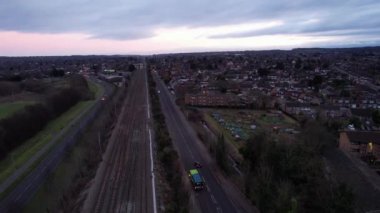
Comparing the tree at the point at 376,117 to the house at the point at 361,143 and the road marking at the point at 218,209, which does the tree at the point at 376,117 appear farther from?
the road marking at the point at 218,209

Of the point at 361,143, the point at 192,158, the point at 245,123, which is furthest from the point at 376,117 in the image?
the point at 192,158

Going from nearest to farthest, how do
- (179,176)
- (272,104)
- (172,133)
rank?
(179,176) → (172,133) → (272,104)

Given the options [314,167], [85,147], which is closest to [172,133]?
[85,147]

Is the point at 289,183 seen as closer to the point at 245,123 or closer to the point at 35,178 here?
the point at 35,178

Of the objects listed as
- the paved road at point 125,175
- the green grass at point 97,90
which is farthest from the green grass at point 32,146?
the green grass at point 97,90

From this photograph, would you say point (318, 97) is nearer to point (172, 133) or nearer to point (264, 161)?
point (172, 133)

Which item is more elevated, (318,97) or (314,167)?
(314,167)

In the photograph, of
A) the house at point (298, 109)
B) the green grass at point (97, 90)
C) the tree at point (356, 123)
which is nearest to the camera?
the tree at point (356, 123)
